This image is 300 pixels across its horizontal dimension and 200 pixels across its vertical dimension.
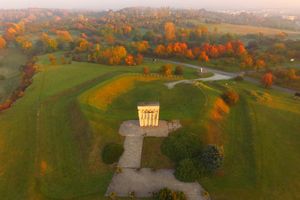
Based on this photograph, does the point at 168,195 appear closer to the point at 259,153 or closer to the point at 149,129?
the point at 149,129

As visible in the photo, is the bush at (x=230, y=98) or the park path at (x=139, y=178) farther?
the bush at (x=230, y=98)

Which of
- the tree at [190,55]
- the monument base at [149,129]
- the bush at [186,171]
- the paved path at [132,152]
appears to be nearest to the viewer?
the bush at [186,171]

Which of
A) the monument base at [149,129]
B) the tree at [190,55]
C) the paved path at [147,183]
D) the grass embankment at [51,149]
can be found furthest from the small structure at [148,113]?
the tree at [190,55]

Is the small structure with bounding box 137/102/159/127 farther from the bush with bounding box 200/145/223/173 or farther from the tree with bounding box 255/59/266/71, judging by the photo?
the tree with bounding box 255/59/266/71

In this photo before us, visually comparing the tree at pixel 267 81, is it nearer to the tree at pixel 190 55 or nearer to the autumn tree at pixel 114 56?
the tree at pixel 190 55

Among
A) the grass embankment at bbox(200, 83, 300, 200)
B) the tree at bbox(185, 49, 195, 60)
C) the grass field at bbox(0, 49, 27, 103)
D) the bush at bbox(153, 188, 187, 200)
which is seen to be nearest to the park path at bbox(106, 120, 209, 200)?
the bush at bbox(153, 188, 187, 200)
